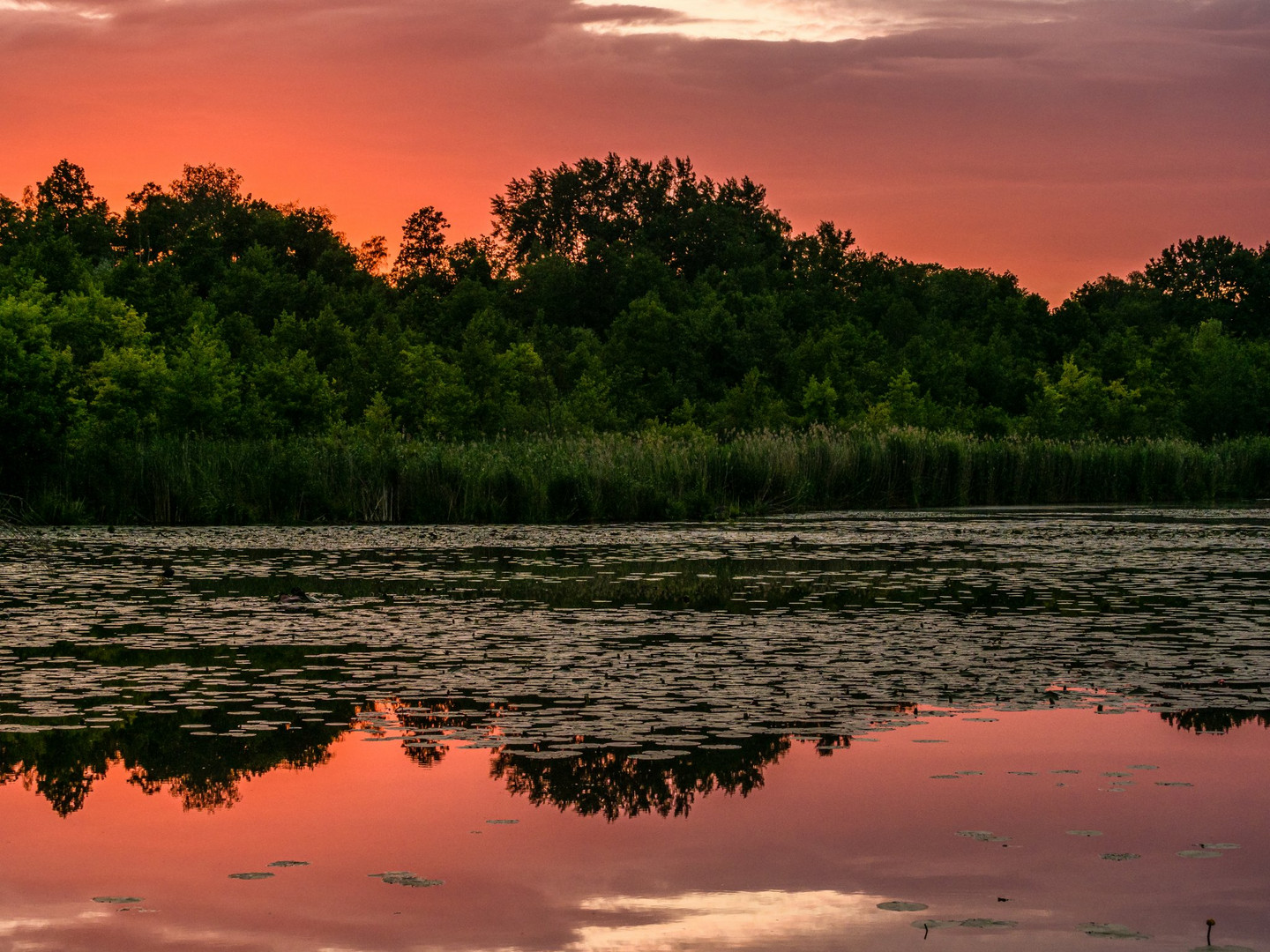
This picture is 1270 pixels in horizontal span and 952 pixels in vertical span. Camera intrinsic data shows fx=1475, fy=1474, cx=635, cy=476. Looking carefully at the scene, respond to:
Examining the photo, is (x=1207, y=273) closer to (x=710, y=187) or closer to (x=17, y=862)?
(x=710, y=187)

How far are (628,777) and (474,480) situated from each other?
21.7 meters

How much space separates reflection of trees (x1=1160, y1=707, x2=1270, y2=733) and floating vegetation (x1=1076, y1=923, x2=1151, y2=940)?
3.35m

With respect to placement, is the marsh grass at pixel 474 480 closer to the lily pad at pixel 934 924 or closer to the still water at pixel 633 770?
the still water at pixel 633 770

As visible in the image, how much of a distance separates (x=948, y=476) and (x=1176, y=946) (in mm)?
31571

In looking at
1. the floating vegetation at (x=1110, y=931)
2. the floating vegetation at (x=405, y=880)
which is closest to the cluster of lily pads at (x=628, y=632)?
the floating vegetation at (x=405, y=880)

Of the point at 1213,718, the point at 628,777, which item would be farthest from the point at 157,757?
the point at 1213,718

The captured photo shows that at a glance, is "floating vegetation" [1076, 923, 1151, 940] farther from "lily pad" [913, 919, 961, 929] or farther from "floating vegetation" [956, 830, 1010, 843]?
"floating vegetation" [956, 830, 1010, 843]

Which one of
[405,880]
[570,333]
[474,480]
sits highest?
[570,333]

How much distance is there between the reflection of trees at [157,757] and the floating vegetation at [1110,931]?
11.7 ft

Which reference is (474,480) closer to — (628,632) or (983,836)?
(628,632)

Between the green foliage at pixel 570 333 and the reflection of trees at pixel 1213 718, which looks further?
the green foliage at pixel 570 333

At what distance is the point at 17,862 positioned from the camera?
5445mm

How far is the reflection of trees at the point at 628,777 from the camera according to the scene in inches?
248

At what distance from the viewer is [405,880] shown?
17.3ft
